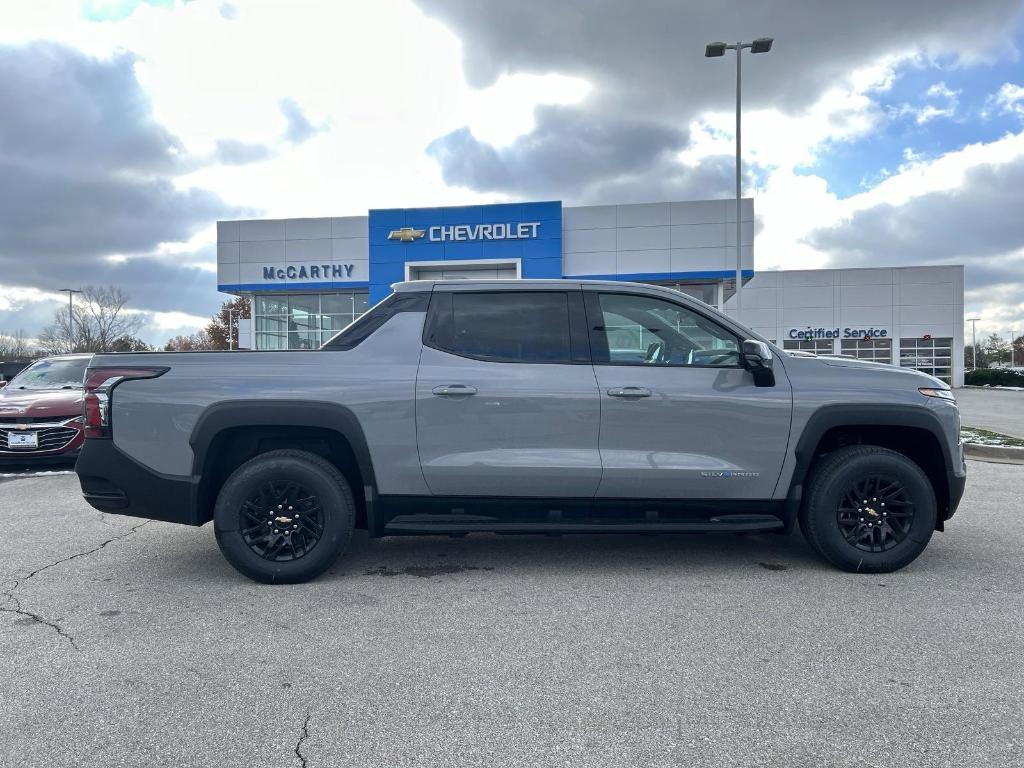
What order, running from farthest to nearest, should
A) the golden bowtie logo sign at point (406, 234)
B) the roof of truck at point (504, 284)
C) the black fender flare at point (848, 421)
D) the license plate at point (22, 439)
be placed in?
the golden bowtie logo sign at point (406, 234)
the license plate at point (22, 439)
the roof of truck at point (504, 284)
the black fender flare at point (848, 421)

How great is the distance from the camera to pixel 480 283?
15.1ft

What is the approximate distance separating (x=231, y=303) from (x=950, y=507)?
84.0 metres

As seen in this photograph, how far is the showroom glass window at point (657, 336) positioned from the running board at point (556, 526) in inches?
39.5

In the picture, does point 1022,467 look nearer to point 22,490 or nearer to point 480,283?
point 480,283

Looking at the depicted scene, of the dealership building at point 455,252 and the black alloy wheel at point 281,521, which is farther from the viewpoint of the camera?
the dealership building at point 455,252

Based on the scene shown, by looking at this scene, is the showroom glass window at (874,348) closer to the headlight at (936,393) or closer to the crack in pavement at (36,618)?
the headlight at (936,393)

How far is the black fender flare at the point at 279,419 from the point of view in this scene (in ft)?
13.6

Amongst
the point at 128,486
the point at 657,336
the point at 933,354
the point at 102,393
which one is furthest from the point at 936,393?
the point at 933,354

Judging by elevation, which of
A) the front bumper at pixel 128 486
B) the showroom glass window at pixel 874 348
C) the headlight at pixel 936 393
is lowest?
the front bumper at pixel 128 486

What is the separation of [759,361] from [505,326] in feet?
5.25

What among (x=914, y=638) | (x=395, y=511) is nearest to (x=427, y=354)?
(x=395, y=511)

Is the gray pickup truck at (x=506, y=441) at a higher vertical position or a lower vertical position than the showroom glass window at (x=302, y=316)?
lower

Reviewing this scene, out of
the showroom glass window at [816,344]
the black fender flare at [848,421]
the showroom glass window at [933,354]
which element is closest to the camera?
the black fender flare at [848,421]

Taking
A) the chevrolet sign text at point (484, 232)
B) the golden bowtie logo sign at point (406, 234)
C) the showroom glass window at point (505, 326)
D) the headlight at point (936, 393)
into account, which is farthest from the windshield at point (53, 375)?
the chevrolet sign text at point (484, 232)
